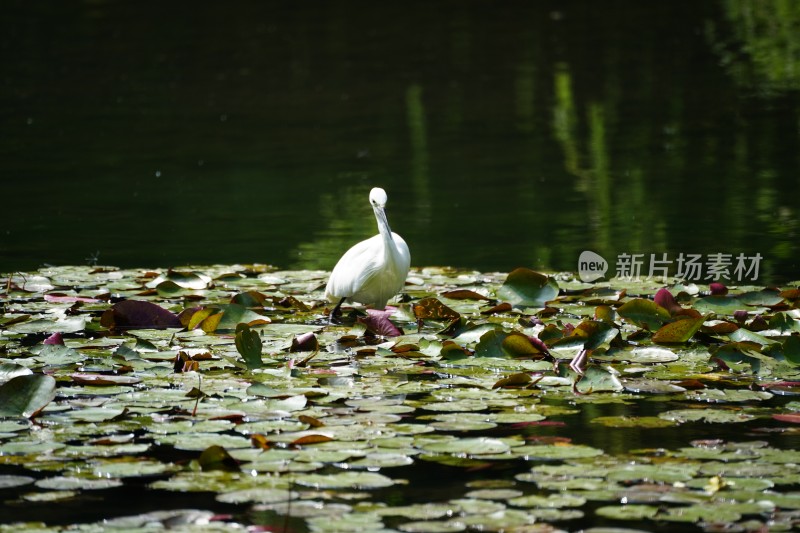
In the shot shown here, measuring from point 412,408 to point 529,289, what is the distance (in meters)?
1.62

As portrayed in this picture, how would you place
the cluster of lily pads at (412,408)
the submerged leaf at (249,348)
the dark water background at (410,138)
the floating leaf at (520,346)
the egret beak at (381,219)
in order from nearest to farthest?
the cluster of lily pads at (412,408) → the submerged leaf at (249,348) → the floating leaf at (520,346) → the egret beak at (381,219) → the dark water background at (410,138)

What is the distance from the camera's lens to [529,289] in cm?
536

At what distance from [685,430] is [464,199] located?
5.18m

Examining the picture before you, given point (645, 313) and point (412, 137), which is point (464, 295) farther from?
point (412, 137)

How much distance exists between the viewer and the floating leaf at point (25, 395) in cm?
372

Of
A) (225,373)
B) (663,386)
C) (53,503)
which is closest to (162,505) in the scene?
(53,503)

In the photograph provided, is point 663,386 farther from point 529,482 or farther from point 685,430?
point 529,482

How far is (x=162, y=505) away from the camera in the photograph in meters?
3.06

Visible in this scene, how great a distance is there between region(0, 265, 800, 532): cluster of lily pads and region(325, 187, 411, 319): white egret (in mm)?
122

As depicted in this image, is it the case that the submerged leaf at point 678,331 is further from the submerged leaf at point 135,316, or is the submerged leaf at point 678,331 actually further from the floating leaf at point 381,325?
the submerged leaf at point 135,316

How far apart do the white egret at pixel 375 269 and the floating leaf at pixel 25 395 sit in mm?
1684

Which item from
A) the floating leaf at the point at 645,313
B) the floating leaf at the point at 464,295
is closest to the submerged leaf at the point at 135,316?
the floating leaf at the point at 464,295

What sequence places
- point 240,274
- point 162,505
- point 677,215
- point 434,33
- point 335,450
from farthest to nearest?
1. point 434,33
2. point 677,215
3. point 240,274
4. point 335,450
5. point 162,505

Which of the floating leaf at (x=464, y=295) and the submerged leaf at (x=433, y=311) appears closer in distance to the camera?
the submerged leaf at (x=433, y=311)
